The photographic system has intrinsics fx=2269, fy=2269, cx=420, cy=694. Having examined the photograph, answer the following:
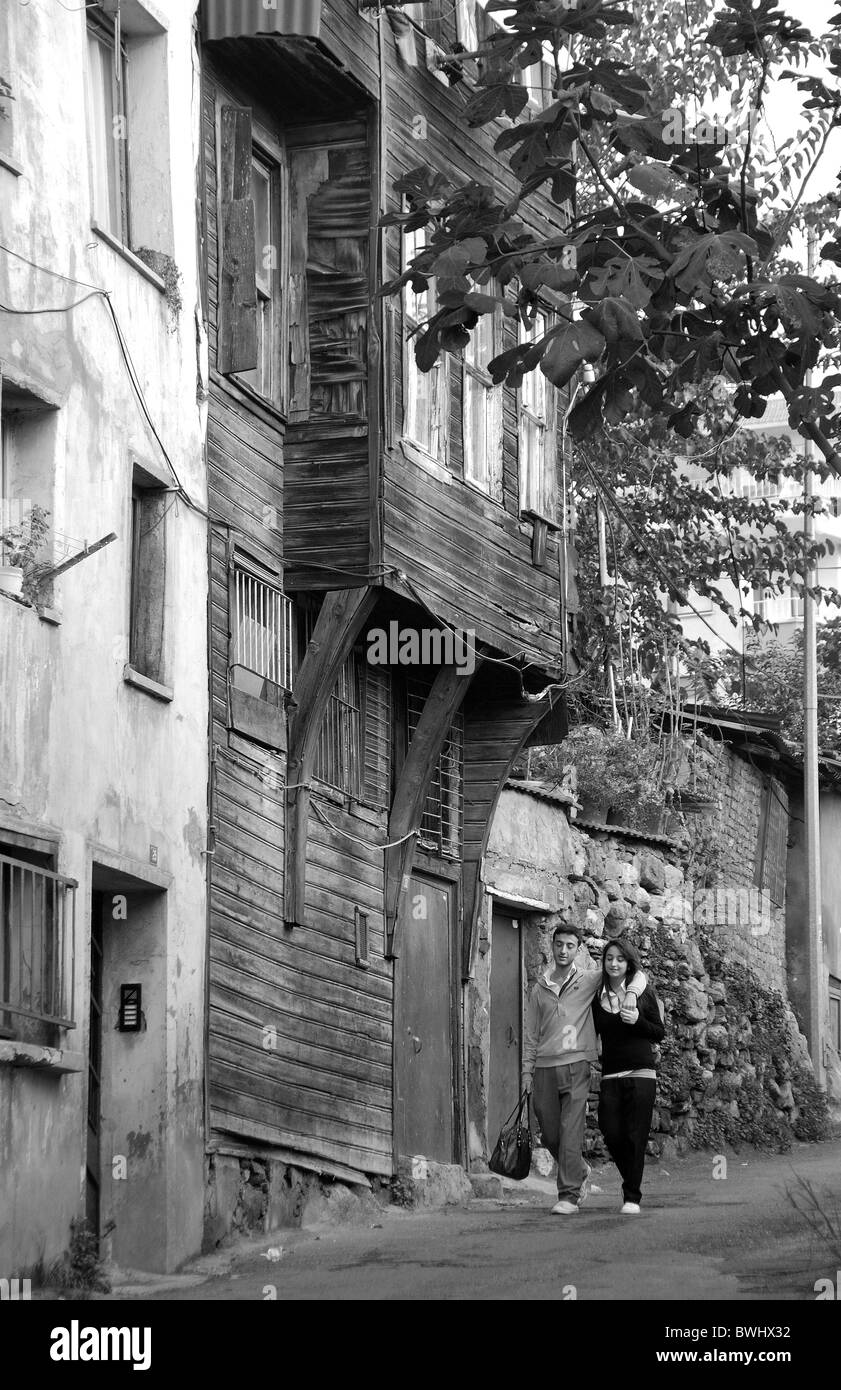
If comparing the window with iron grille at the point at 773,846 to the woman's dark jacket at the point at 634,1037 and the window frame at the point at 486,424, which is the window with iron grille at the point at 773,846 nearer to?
the window frame at the point at 486,424

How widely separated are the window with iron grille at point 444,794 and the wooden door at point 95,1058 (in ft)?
16.7

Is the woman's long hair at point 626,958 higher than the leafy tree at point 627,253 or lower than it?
lower

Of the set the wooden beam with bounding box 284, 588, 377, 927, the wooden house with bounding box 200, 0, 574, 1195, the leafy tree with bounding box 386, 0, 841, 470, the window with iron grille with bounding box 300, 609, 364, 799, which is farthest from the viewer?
the window with iron grille with bounding box 300, 609, 364, 799

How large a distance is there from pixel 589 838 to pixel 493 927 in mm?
2442

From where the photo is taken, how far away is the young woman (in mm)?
14820

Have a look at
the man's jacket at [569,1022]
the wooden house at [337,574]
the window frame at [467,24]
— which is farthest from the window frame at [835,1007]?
the man's jacket at [569,1022]

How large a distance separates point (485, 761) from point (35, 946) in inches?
323

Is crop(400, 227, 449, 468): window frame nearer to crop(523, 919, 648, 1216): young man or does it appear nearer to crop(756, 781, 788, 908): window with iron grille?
crop(523, 919, 648, 1216): young man

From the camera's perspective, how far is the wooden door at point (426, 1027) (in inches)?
719

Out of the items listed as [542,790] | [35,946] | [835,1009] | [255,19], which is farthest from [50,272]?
[835,1009]

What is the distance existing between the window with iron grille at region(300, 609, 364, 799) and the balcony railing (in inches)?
171

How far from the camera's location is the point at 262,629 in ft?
53.3

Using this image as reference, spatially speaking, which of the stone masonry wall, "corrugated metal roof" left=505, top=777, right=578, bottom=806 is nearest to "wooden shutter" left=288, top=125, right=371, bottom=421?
"corrugated metal roof" left=505, top=777, right=578, bottom=806

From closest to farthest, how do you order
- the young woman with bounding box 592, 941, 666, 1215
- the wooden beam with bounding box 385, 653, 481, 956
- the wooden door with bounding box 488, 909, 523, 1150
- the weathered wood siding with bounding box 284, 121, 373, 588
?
1. the young woman with bounding box 592, 941, 666, 1215
2. the weathered wood siding with bounding box 284, 121, 373, 588
3. the wooden beam with bounding box 385, 653, 481, 956
4. the wooden door with bounding box 488, 909, 523, 1150
